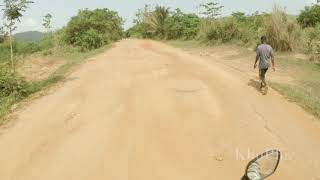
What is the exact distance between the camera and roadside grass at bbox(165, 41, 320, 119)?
11.2 meters

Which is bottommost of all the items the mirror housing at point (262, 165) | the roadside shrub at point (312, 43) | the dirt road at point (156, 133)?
the dirt road at point (156, 133)

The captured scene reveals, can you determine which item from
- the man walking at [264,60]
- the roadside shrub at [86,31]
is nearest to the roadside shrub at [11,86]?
the man walking at [264,60]

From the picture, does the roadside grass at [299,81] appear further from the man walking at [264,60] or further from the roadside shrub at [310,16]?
the roadside shrub at [310,16]

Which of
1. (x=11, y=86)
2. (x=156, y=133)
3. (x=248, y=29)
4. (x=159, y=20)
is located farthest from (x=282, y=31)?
(x=159, y=20)

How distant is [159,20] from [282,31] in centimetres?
2885

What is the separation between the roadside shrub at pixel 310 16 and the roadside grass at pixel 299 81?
13084 mm

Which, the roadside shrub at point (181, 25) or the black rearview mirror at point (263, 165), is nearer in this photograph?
the black rearview mirror at point (263, 165)

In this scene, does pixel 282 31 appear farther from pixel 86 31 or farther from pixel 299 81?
pixel 86 31

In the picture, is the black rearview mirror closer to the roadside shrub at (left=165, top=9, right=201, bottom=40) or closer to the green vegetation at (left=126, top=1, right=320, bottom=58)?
the green vegetation at (left=126, top=1, right=320, bottom=58)

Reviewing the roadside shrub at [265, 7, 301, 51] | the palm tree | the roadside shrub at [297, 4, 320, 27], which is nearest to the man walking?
the roadside shrub at [265, 7, 301, 51]

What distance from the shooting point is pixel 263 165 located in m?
2.83

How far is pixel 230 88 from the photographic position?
12227 millimetres

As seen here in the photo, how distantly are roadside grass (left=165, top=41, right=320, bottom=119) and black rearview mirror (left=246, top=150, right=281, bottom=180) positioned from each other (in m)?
7.52

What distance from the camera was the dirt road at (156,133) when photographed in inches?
268
